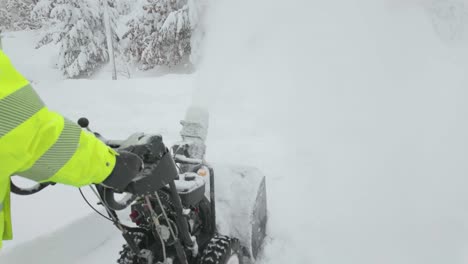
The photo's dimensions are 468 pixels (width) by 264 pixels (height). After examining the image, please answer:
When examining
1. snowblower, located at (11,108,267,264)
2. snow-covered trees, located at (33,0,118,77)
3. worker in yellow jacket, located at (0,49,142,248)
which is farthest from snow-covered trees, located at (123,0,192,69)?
worker in yellow jacket, located at (0,49,142,248)

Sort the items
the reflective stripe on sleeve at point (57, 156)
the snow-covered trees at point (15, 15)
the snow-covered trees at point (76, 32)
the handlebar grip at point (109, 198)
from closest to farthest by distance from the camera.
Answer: the reflective stripe on sleeve at point (57, 156)
the handlebar grip at point (109, 198)
the snow-covered trees at point (76, 32)
the snow-covered trees at point (15, 15)

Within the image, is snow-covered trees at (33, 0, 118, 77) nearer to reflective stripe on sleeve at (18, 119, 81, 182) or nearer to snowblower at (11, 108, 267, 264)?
snowblower at (11, 108, 267, 264)

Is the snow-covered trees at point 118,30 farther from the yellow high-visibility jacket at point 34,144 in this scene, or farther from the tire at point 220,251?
the yellow high-visibility jacket at point 34,144

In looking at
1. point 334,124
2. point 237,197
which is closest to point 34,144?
point 237,197

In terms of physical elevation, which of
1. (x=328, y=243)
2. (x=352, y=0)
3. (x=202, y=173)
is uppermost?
(x=352, y=0)

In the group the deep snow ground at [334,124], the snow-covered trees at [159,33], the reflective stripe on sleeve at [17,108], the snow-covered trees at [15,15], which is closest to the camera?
the reflective stripe on sleeve at [17,108]

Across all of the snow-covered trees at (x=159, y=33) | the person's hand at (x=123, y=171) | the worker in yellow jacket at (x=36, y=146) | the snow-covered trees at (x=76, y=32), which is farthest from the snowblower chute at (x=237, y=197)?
the snow-covered trees at (x=76, y=32)

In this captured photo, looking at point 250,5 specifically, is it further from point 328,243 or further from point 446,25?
point 328,243

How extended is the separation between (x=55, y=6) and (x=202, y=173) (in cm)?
2142

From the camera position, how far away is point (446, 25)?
5.82 metres

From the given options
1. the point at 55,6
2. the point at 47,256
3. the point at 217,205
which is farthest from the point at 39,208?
the point at 55,6

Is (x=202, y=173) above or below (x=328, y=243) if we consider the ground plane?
above

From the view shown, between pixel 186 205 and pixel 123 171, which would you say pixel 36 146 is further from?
pixel 186 205

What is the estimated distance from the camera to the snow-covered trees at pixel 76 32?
2000 cm
